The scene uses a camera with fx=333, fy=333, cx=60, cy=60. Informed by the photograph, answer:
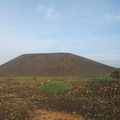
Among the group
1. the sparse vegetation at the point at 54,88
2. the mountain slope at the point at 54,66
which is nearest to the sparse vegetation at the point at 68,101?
the sparse vegetation at the point at 54,88

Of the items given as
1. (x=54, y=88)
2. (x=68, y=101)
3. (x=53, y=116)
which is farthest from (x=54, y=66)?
(x=53, y=116)

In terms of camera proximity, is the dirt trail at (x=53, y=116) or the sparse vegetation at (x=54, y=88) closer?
the dirt trail at (x=53, y=116)

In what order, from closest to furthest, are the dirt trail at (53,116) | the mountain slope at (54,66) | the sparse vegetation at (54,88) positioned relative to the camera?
the dirt trail at (53,116), the sparse vegetation at (54,88), the mountain slope at (54,66)

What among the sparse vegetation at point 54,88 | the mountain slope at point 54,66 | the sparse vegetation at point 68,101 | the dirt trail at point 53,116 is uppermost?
the mountain slope at point 54,66

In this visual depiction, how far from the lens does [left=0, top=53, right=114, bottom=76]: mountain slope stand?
50.5 m

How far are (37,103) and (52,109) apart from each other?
5.76 feet

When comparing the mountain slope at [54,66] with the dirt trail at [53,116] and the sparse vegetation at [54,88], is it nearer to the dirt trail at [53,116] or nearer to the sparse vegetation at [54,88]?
the sparse vegetation at [54,88]

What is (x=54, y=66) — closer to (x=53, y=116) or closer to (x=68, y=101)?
(x=68, y=101)

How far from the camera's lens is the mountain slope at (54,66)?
5047 centimetres

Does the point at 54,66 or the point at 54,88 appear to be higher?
the point at 54,66

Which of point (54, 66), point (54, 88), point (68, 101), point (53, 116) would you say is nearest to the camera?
point (53, 116)

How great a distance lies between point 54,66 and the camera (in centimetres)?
5225

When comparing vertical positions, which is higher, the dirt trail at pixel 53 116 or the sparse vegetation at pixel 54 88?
the sparse vegetation at pixel 54 88

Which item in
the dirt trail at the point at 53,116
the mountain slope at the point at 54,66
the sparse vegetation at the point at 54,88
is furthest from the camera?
the mountain slope at the point at 54,66
